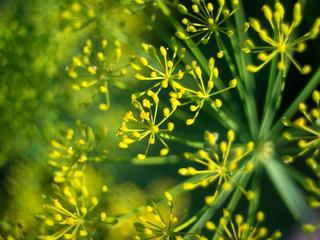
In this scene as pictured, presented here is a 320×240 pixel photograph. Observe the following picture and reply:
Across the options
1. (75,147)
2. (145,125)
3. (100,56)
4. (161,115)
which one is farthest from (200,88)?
(161,115)

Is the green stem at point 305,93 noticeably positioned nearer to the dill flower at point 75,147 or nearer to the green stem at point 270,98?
the green stem at point 270,98

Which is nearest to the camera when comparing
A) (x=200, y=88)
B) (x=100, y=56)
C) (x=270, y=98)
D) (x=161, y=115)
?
(x=200, y=88)

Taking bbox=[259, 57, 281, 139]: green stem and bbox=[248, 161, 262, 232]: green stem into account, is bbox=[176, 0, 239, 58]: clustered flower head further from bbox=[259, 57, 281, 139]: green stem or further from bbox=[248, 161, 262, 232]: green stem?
bbox=[248, 161, 262, 232]: green stem

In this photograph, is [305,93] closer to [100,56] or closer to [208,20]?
[208,20]

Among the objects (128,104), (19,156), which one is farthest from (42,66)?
(19,156)

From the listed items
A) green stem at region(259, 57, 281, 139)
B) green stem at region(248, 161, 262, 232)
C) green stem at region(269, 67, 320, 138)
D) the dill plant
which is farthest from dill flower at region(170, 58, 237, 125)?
green stem at region(248, 161, 262, 232)

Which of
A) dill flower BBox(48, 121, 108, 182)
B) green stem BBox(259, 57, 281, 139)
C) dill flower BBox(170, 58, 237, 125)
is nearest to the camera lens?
dill flower BBox(170, 58, 237, 125)

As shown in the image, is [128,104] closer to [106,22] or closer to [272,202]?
[106,22]

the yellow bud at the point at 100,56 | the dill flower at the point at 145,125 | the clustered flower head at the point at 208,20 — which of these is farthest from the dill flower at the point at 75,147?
the clustered flower head at the point at 208,20
